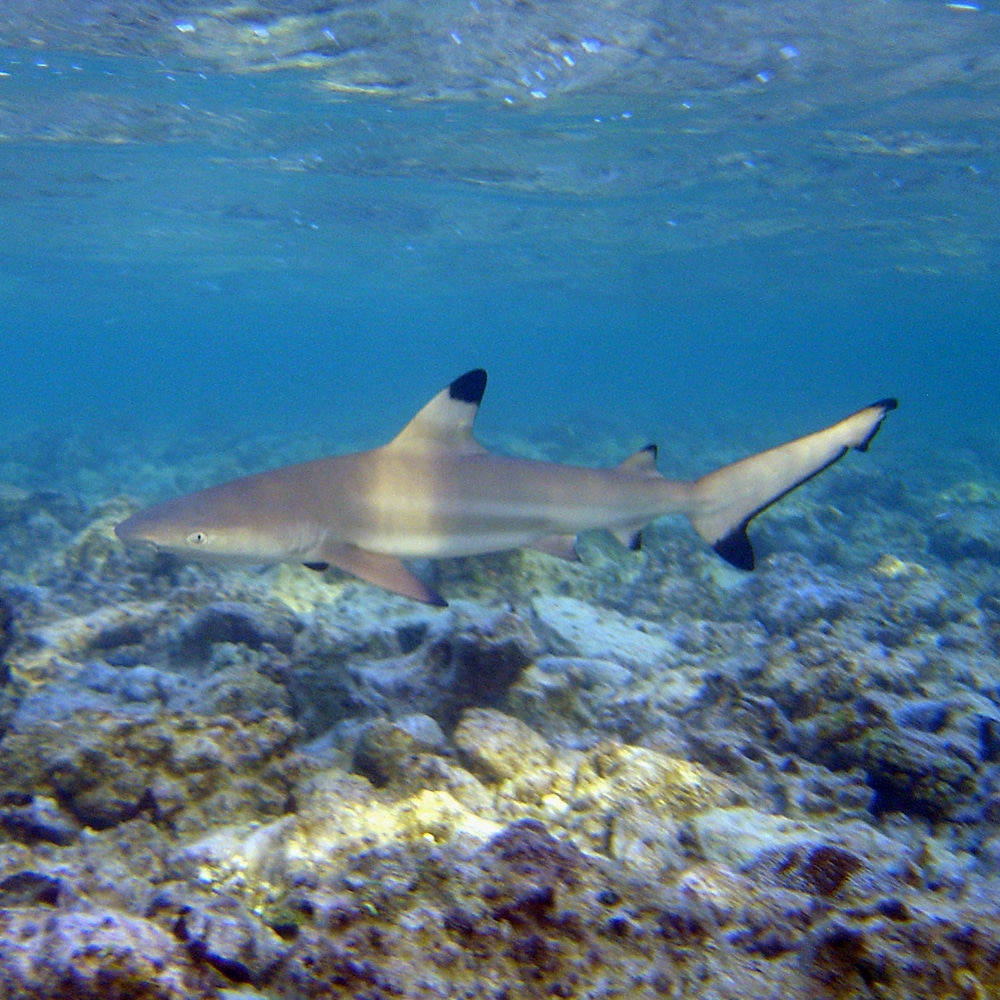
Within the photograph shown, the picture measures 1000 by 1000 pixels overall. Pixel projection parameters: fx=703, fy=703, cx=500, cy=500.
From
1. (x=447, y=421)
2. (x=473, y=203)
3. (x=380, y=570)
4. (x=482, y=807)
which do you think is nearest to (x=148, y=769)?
(x=482, y=807)

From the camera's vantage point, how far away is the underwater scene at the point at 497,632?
1.73 meters

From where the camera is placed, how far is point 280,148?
20438 millimetres

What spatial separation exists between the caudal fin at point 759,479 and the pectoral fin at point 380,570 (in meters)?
2.22

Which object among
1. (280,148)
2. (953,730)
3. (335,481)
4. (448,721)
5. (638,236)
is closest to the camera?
(953,730)

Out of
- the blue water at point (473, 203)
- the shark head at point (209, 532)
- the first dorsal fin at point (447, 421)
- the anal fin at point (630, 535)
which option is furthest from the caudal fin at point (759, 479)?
the blue water at point (473, 203)

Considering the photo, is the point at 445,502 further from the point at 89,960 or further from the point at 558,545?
the point at 89,960

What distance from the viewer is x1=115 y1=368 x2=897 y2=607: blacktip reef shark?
4434 millimetres

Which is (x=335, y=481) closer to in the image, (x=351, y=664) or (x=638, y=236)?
(x=351, y=664)

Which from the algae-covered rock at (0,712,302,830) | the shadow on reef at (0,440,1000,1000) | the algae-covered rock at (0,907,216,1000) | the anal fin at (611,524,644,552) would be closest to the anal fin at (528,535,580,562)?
the anal fin at (611,524,644,552)

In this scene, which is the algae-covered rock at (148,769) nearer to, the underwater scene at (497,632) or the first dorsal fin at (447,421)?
the underwater scene at (497,632)

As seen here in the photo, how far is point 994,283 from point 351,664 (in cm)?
5584

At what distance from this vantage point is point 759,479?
5.07 m

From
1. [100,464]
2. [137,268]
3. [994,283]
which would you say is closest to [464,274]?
[137,268]

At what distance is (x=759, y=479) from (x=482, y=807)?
10.9 feet
